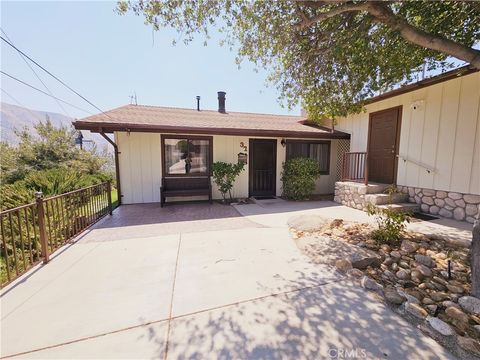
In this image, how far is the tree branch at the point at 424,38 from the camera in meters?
2.52

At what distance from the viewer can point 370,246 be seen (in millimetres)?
3402

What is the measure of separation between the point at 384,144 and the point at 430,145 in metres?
1.37

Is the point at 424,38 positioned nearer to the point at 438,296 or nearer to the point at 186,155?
the point at 438,296

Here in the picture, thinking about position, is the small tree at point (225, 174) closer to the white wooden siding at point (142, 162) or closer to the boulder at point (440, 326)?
the white wooden siding at point (142, 162)

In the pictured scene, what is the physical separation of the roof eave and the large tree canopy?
2.22 m

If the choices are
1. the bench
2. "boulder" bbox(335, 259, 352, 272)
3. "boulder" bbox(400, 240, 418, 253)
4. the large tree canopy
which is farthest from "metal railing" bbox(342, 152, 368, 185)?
"boulder" bbox(335, 259, 352, 272)

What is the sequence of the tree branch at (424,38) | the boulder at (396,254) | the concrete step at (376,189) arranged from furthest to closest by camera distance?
the concrete step at (376,189)
the boulder at (396,254)
the tree branch at (424,38)

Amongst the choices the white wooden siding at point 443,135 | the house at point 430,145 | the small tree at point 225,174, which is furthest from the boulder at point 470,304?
the small tree at point 225,174

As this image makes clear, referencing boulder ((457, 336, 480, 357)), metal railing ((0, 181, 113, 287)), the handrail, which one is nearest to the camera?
boulder ((457, 336, 480, 357))

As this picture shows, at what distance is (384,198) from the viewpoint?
5707 millimetres

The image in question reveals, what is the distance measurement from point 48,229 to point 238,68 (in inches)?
180

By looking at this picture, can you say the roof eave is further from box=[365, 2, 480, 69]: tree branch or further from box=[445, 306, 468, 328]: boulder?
box=[445, 306, 468, 328]: boulder

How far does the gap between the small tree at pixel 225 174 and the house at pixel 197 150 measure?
460 mm

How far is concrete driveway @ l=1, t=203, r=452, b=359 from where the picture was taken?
5.38ft
